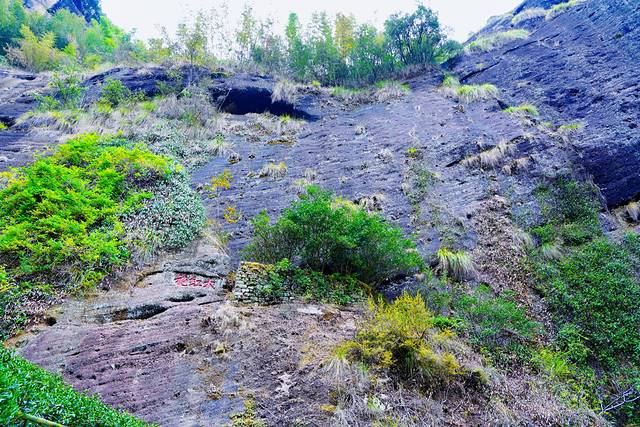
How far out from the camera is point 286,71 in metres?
17.5

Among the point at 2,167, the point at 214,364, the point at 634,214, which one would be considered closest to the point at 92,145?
the point at 2,167

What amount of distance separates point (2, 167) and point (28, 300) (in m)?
5.68

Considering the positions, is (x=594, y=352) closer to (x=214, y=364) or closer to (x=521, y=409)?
(x=521, y=409)

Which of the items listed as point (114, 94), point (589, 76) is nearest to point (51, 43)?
point (114, 94)

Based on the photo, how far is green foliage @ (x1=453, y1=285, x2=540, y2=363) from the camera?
679cm

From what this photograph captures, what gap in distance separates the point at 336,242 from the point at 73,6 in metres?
31.2

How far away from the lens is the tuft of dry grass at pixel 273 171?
11.6m

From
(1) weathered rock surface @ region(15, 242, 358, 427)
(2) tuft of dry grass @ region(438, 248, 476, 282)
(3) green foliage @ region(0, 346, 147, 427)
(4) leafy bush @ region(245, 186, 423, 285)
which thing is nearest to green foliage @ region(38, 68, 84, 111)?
(1) weathered rock surface @ region(15, 242, 358, 427)

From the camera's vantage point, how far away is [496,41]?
16750mm

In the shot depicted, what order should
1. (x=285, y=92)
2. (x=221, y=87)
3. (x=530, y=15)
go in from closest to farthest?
(x=285, y=92) → (x=221, y=87) → (x=530, y=15)

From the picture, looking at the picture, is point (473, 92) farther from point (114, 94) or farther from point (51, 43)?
point (51, 43)

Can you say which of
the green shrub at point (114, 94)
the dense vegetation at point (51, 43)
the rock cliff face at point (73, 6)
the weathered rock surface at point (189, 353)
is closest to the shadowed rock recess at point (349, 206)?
the weathered rock surface at point (189, 353)

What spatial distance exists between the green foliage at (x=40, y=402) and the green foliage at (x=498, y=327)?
540 cm

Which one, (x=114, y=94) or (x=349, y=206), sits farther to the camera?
(x=114, y=94)
